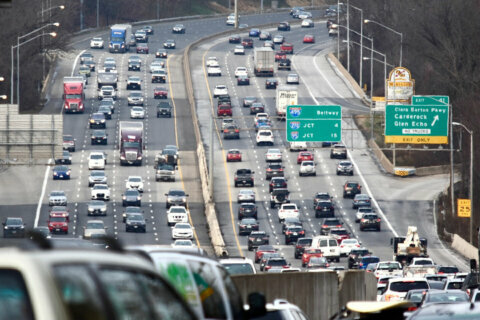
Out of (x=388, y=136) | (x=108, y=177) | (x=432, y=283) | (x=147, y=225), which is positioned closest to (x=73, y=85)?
(x=108, y=177)

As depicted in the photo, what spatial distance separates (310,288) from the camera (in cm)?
2798

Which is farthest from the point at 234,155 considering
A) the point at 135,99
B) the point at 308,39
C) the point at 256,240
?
the point at 308,39

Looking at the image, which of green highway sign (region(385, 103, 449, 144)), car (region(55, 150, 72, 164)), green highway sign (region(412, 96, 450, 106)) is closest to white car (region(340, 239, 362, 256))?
green highway sign (region(385, 103, 449, 144))

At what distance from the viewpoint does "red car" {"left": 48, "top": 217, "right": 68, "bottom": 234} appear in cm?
7319

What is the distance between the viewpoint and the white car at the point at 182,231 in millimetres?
70938

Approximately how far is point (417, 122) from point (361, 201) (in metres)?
15.2

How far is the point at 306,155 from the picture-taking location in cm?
9606

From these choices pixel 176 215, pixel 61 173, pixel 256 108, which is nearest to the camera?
pixel 176 215

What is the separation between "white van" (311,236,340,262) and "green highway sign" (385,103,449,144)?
586 centimetres

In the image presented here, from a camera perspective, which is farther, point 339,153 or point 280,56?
point 280,56

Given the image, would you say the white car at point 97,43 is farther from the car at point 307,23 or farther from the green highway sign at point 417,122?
the green highway sign at point 417,122

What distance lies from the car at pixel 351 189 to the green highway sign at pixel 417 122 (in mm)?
18047

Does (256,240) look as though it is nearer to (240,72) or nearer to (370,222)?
(370,222)

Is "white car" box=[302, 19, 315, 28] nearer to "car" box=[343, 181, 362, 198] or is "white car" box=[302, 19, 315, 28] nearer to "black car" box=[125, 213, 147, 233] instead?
"car" box=[343, 181, 362, 198]
